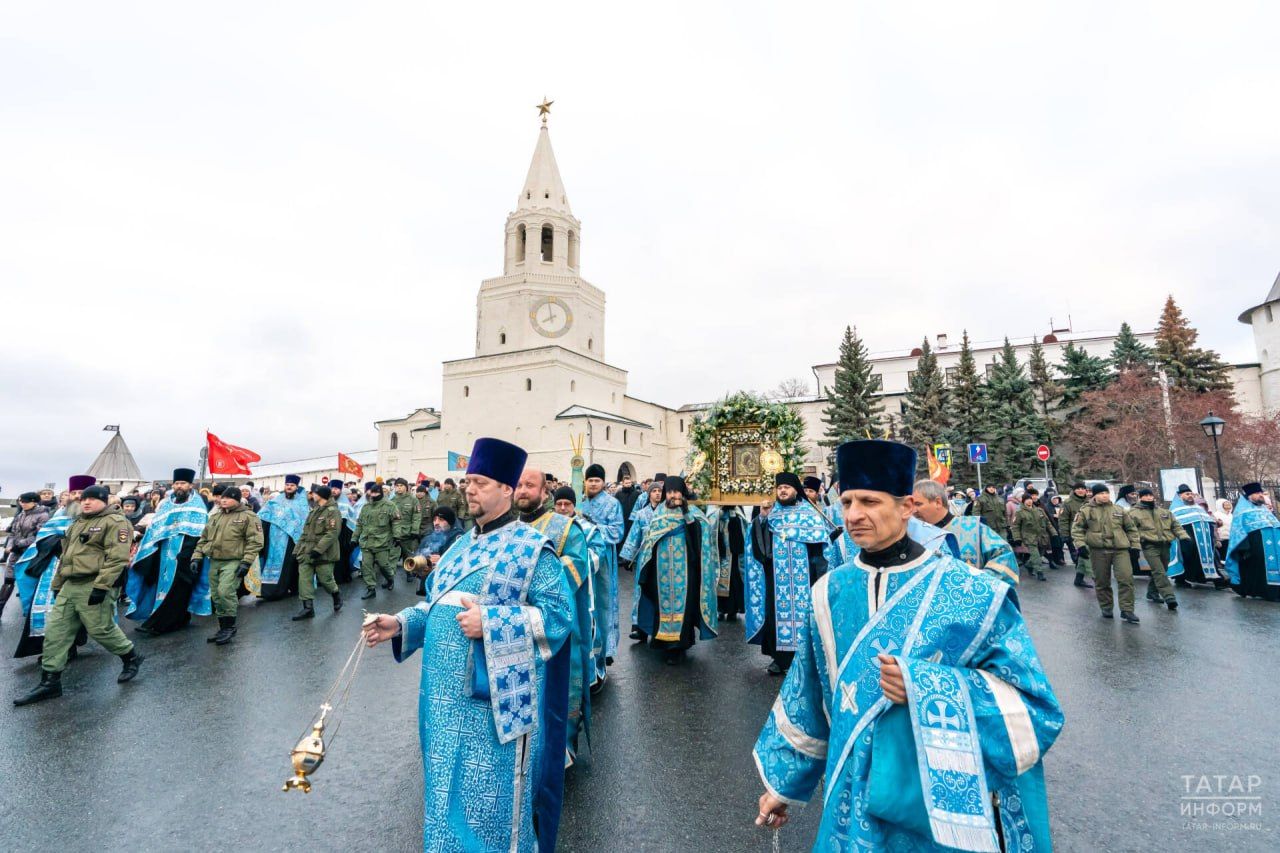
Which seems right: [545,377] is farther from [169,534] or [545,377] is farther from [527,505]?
[527,505]

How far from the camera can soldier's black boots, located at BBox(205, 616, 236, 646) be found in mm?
7902

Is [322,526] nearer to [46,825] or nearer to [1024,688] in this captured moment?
[46,825]

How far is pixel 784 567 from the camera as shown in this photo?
662cm

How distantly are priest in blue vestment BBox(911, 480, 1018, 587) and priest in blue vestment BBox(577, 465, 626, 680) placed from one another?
9.04 ft

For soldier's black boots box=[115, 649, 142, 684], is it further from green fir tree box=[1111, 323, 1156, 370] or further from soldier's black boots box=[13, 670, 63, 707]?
green fir tree box=[1111, 323, 1156, 370]

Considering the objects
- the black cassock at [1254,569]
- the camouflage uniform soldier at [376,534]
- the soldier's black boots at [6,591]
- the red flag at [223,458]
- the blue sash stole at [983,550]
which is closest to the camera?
the blue sash stole at [983,550]

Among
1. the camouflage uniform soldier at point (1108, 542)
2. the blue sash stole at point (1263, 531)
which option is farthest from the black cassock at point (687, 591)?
the blue sash stole at point (1263, 531)

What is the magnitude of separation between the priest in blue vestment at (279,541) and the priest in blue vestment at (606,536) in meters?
5.85

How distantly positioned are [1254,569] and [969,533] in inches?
369

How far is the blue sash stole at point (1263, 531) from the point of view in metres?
10.1

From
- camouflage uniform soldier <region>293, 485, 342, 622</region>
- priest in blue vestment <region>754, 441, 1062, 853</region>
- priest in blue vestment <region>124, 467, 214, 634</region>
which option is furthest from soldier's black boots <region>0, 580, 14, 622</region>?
priest in blue vestment <region>754, 441, 1062, 853</region>

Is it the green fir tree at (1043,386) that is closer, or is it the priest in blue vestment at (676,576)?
the priest in blue vestment at (676,576)

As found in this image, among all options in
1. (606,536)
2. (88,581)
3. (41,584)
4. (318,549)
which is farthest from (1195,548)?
(41,584)

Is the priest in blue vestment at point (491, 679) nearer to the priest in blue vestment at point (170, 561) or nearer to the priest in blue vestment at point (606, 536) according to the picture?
the priest in blue vestment at point (606, 536)
